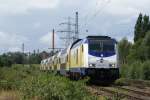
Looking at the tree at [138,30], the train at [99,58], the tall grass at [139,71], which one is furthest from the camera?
the tree at [138,30]

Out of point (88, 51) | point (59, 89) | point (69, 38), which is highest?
point (69, 38)

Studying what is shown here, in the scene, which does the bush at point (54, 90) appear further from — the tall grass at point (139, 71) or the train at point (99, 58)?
the tall grass at point (139, 71)

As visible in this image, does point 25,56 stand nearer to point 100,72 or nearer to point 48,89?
point 100,72

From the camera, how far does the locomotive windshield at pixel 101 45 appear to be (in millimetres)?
30672

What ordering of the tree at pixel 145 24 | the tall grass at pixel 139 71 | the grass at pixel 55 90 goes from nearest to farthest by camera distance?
the grass at pixel 55 90
the tall grass at pixel 139 71
the tree at pixel 145 24

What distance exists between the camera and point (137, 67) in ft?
160

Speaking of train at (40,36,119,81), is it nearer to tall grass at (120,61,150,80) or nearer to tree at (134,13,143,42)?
Result: tall grass at (120,61,150,80)

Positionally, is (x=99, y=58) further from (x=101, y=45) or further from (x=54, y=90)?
(x=54, y=90)

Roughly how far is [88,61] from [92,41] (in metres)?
1.33

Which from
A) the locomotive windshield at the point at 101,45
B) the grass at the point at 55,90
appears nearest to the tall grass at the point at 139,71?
the locomotive windshield at the point at 101,45

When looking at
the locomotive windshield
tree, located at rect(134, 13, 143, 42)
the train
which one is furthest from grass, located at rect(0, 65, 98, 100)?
tree, located at rect(134, 13, 143, 42)

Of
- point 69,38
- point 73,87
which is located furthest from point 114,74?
point 69,38

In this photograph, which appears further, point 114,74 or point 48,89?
point 114,74

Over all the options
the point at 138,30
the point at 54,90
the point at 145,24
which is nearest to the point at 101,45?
the point at 54,90
